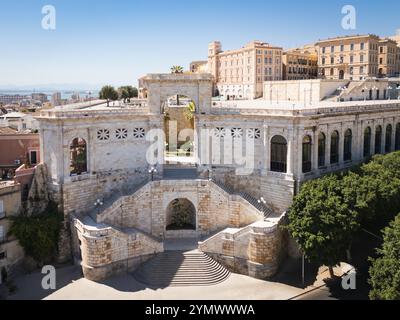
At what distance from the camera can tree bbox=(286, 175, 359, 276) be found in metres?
34.9

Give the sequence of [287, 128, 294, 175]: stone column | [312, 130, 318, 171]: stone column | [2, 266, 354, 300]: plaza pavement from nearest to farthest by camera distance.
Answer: [2, 266, 354, 300]: plaza pavement → [287, 128, 294, 175]: stone column → [312, 130, 318, 171]: stone column

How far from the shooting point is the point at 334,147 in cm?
4591

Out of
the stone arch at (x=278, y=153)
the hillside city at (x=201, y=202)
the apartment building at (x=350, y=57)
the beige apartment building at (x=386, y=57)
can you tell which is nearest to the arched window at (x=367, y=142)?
the hillside city at (x=201, y=202)

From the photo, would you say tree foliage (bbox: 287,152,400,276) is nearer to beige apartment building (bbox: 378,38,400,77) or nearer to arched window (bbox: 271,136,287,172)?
arched window (bbox: 271,136,287,172)

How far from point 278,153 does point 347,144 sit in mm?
9263

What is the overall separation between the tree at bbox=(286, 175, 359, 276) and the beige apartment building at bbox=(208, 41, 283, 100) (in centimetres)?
5665

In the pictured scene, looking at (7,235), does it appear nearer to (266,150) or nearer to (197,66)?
(266,150)

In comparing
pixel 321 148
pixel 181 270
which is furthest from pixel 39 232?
pixel 321 148

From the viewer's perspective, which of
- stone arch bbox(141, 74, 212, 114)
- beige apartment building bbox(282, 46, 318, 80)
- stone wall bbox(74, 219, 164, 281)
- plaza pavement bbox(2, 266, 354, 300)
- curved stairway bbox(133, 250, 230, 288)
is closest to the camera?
plaza pavement bbox(2, 266, 354, 300)

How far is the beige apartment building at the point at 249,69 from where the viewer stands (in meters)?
93.1

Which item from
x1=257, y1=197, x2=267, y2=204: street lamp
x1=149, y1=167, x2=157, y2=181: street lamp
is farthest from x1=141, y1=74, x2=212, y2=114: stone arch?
x1=257, y1=197, x2=267, y2=204: street lamp

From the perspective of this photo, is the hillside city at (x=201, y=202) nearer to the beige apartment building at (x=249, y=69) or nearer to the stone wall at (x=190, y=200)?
the stone wall at (x=190, y=200)

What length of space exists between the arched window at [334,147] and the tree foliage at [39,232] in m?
27.1

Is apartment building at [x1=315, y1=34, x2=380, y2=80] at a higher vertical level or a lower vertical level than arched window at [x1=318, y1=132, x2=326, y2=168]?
higher
